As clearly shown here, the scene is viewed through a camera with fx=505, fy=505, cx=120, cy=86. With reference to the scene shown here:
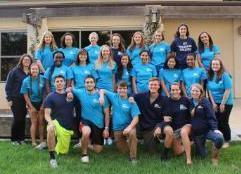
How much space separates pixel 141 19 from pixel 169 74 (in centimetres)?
688

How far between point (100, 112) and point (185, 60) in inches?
77.6

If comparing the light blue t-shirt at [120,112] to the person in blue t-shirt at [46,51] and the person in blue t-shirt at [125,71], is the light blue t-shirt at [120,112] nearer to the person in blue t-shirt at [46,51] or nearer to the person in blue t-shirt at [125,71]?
the person in blue t-shirt at [125,71]

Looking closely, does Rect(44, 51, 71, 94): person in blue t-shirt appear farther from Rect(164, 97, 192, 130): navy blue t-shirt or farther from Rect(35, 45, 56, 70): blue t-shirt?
Rect(164, 97, 192, 130): navy blue t-shirt

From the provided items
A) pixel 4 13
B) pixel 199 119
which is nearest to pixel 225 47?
pixel 4 13

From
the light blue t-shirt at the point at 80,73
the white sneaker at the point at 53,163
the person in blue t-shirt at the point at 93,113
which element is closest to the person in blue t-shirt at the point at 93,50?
the light blue t-shirt at the point at 80,73

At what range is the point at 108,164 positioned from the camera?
8516 mm

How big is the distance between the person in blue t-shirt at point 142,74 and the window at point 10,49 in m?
8.83

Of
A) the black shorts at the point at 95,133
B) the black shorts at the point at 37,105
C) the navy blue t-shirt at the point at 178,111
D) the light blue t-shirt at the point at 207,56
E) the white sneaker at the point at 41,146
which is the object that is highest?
the light blue t-shirt at the point at 207,56

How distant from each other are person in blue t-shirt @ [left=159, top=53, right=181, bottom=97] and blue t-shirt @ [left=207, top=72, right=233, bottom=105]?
64 centimetres

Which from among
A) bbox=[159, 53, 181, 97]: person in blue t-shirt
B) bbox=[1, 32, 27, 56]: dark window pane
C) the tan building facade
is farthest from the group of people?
bbox=[1, 32, 27, 56]: dark window pane

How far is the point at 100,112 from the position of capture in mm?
9266

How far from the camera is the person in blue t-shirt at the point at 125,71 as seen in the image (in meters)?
9.62

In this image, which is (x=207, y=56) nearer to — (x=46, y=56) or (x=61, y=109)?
(x=61, y=109)

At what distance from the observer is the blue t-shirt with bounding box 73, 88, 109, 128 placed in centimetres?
914
